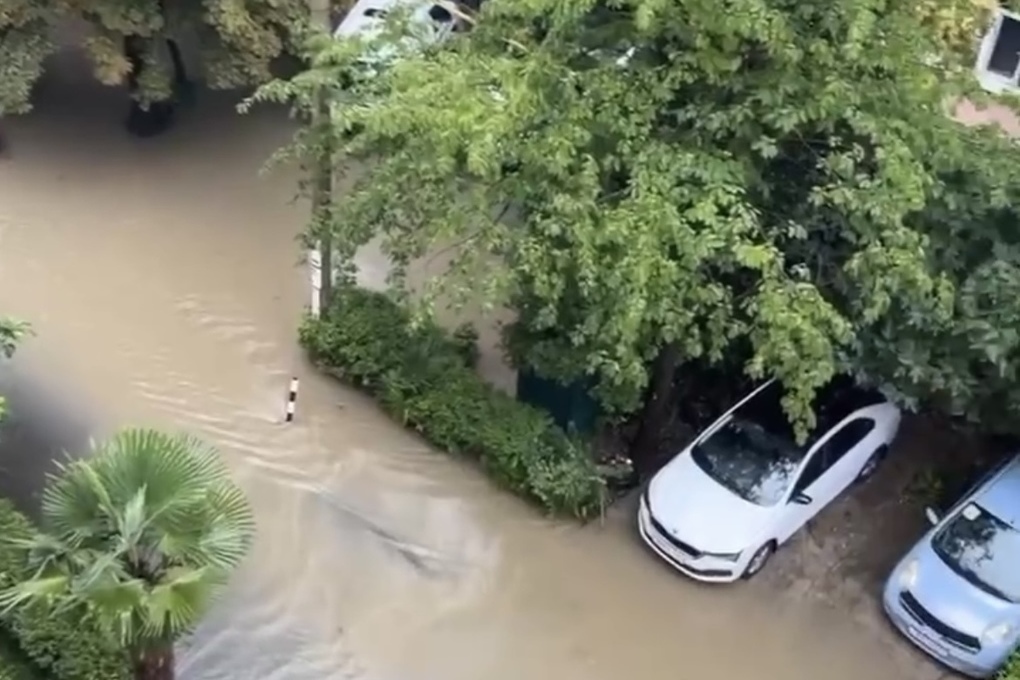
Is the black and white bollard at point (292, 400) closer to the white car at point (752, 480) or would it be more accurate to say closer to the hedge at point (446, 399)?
the hedge at point (446, 399)

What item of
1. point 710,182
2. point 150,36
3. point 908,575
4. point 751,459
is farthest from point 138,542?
point 150,36

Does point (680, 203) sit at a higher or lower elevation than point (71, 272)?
higher

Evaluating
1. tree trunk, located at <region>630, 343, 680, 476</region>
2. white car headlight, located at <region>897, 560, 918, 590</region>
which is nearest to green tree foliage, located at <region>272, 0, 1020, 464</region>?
tree trunk, located at <region>630, 343, 680, 476</region>

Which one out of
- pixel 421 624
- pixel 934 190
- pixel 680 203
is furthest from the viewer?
pixel 421 624

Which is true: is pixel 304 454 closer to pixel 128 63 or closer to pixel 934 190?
pixel 128 63

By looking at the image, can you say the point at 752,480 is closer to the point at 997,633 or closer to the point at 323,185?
the point at 997,633

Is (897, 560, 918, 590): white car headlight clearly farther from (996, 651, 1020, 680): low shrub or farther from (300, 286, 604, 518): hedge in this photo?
(300, 286, 604, 518): hedge

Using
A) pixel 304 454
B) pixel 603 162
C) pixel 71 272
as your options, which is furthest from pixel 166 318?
pixel 603 162

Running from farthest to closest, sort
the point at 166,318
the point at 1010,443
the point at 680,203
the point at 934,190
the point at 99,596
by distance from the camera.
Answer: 1. the point at 166,318
2. the point at 1010,443
3. the point at 934,190
4. the point at 680,203
5. the point at 99,596
